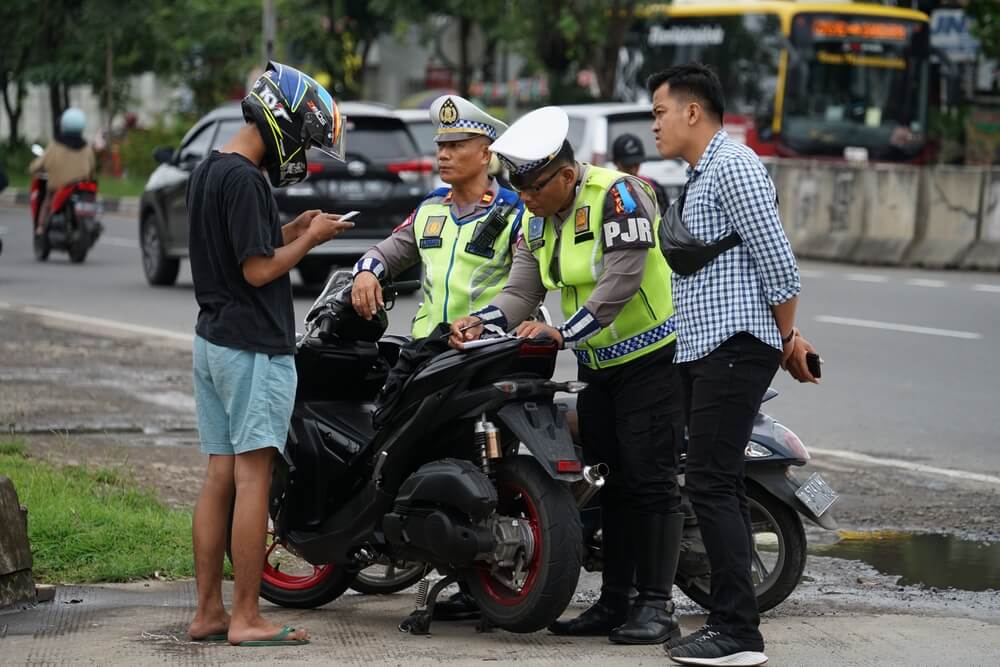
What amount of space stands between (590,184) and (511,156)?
28 cm

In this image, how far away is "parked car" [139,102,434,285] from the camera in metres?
15.8

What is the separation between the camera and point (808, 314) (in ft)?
49.8

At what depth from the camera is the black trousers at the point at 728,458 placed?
5.08 metres

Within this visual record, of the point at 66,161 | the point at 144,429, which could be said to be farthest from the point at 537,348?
the point at 66,161

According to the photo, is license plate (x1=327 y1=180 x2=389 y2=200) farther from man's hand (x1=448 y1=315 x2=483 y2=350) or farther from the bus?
the bus

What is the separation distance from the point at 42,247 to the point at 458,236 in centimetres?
1511

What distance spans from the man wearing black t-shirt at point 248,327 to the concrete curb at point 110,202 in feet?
84.5

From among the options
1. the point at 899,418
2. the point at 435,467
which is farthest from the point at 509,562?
the point at 899,418

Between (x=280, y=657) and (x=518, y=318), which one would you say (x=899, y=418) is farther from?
(x=280, y=657)

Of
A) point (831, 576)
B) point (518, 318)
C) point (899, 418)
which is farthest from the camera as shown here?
point (899, 418)

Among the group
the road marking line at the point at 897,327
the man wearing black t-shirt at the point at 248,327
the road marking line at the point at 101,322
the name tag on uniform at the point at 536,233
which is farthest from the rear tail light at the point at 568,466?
the road marking line at the point at 897,327

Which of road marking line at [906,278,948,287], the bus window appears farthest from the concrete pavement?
the bus window

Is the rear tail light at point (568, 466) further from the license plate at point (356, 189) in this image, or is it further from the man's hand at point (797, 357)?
the license plate at point (356, 189)

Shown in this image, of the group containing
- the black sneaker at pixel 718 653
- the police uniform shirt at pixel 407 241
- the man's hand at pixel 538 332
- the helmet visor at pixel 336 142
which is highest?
the helmet visor at pixel 336 142
